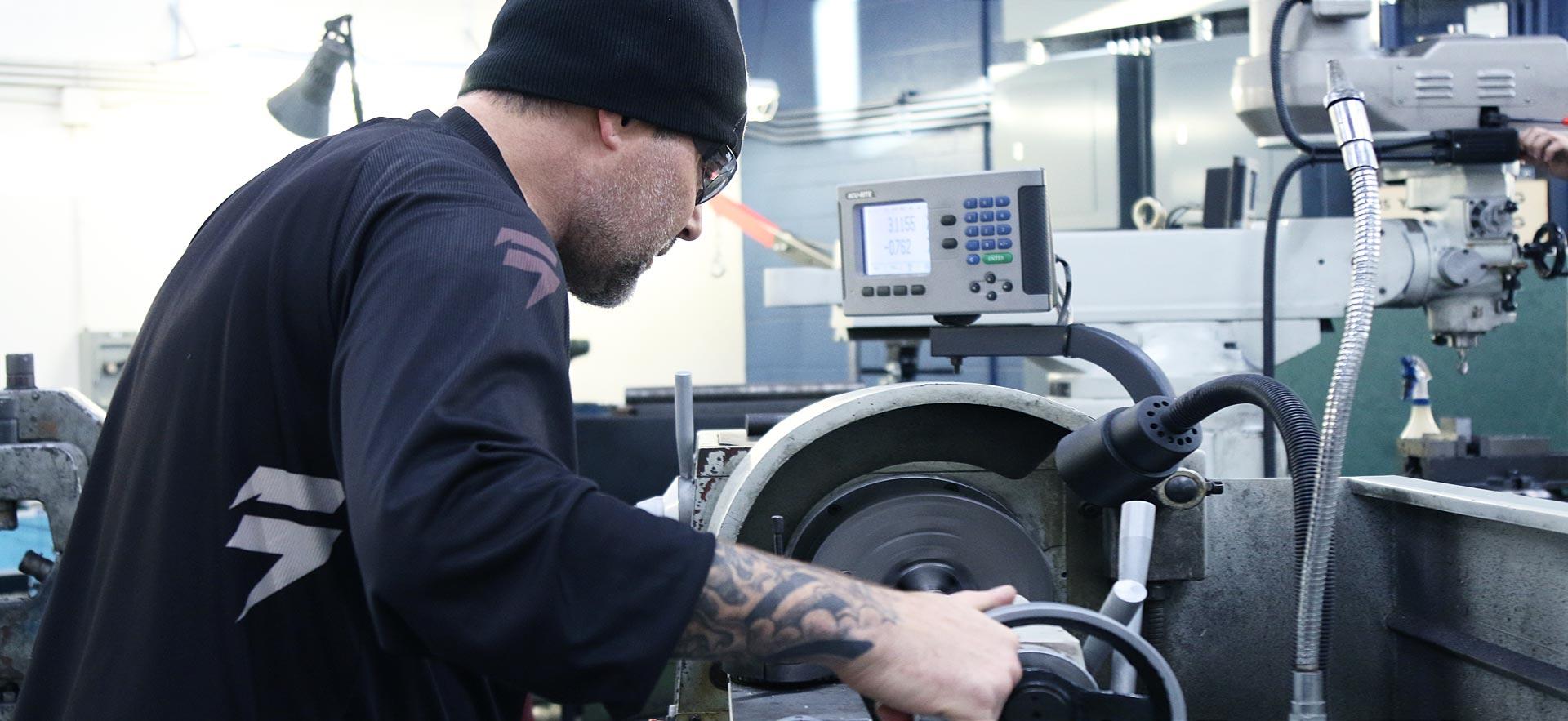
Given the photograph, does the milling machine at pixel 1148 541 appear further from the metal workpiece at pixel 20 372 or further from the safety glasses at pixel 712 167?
the metal workpiece at pixel 20 372

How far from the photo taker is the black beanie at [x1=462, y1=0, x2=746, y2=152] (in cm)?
83

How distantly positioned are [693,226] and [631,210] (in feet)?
0.40

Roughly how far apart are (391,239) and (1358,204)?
0.61 metres

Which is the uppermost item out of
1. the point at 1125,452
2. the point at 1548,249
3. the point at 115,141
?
the point at 115,141

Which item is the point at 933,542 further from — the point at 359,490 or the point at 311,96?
the point at 311,96

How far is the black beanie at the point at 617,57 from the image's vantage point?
0.83 m

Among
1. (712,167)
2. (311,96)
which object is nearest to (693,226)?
(712,167)

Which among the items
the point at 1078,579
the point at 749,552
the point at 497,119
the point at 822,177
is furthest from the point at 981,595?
the point at 822,177

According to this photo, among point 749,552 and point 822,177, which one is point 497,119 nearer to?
point 749,552

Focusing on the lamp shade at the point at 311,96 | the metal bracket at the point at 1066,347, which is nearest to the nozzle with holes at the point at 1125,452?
the metal bracket at the point at 1066,347

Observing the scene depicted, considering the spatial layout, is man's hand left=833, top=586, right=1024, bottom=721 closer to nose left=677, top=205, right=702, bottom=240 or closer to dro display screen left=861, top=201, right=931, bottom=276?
nose left=677, top=205, right=702, bottom=240

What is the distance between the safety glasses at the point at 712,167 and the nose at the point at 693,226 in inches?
0.5

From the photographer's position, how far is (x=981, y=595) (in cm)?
69

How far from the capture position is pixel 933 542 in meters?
Answer: 0.94
